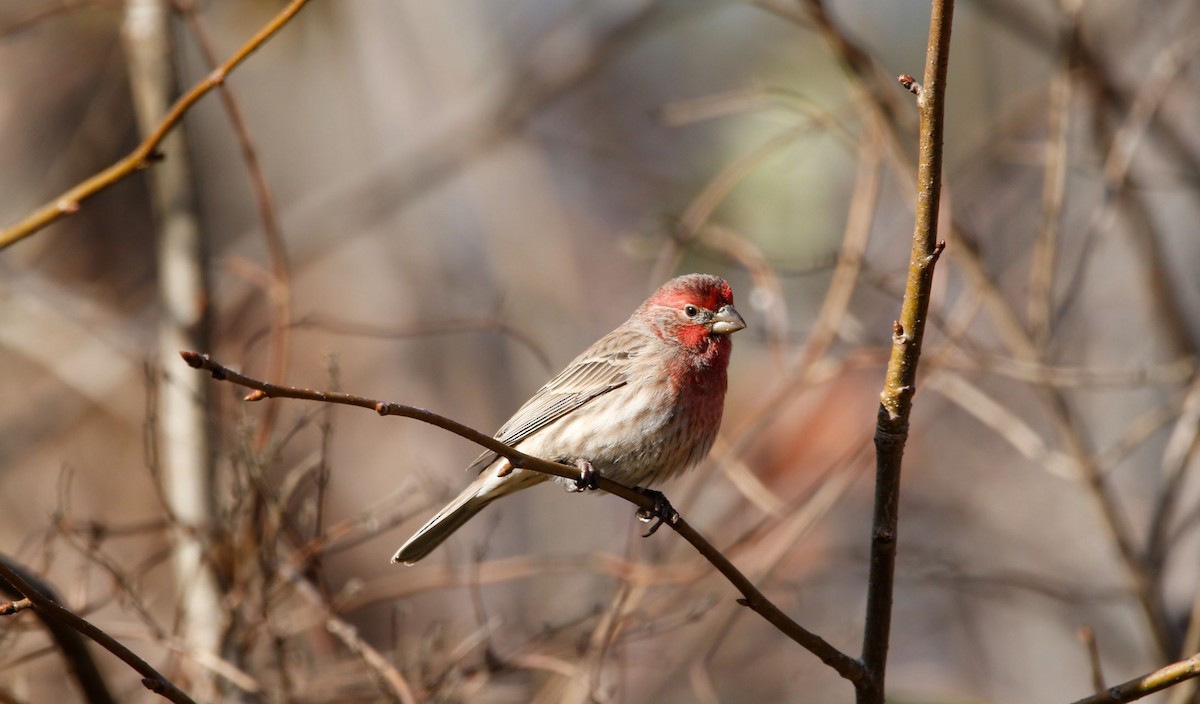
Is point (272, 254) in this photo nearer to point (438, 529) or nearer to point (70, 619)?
point (438, 529)

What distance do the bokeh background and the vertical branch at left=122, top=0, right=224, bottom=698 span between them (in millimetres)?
64

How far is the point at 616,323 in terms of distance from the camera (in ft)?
38.2

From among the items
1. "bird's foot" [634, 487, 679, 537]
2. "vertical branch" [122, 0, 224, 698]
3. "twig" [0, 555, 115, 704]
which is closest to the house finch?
"bird's foot" [634, 487, 679, 537]

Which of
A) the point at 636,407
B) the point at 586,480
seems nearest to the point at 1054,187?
the point at 636,407

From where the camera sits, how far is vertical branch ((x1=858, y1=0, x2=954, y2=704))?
9.98ft

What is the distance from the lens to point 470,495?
5332 mm

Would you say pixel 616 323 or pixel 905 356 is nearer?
pixel 905 356

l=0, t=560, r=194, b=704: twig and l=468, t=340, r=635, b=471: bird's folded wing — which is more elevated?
l=468, t=340, r=635, b=471: bird's folded wing

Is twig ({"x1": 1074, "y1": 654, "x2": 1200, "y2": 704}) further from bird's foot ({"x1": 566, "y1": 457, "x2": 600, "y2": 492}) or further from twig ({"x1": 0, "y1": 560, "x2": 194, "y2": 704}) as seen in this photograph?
twig ({"x1": 0, "y1": 560, "x2": 194, "y2": 704})

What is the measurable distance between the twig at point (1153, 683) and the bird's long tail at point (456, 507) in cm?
252

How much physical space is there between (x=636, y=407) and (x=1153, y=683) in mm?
2707

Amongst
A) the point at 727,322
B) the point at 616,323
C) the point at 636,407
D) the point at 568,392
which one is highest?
the point at 616,323

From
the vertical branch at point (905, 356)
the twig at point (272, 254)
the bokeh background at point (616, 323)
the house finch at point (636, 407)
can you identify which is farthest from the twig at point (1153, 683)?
the twig at point (272, 254)

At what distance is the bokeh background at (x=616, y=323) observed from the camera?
5652 mm
